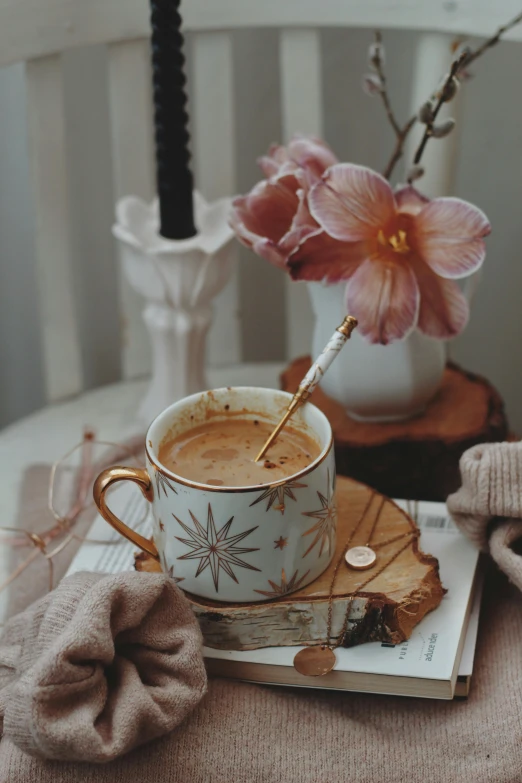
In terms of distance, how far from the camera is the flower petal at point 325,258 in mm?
649

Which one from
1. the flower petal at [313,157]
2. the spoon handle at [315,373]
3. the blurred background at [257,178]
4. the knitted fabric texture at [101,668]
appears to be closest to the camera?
the knitted fabric texture at [101,668]

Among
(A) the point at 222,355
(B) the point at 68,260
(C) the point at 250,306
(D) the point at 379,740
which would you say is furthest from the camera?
(C) the point at 250,306

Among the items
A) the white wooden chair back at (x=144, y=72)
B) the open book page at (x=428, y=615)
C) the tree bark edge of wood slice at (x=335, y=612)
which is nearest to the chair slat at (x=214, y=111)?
the white wooden chair back at (x=144, y=72)

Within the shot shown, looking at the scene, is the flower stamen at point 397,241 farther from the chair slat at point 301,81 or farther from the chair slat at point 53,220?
the chair slat at point 53,220

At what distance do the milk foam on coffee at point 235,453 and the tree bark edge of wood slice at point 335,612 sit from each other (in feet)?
0.25

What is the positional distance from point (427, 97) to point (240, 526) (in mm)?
490

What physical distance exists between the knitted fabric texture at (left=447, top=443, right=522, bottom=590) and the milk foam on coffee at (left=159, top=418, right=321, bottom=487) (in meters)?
0.10

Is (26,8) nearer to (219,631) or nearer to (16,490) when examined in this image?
(16,490)

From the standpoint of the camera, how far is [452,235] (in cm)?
64

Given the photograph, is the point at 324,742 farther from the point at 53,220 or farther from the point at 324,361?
the point at 53,220

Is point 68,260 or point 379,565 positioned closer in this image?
point 379,565

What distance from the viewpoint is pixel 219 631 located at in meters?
0.56

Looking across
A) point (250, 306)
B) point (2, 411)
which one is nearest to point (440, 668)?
point (250, 306)

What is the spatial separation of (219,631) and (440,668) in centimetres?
13
